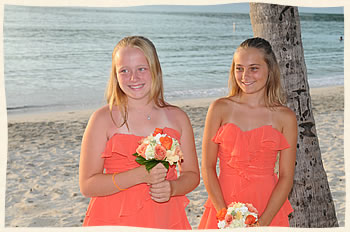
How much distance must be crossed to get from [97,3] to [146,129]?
0.99 meters

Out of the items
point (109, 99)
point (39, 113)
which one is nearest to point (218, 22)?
point (39, 113)

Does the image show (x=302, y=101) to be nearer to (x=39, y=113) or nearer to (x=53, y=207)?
(x=53, y=207)

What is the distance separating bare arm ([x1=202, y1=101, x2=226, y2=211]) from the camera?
11.8 ft

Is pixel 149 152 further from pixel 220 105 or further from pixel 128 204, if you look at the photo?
pixel 220 105

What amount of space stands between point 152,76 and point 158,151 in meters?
0.65

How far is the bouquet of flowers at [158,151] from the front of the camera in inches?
114

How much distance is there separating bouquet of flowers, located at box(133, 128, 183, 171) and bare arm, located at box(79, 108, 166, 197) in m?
0.13

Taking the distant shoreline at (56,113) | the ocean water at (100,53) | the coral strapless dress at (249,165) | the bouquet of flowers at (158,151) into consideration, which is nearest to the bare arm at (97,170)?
the bouquet of flowers at (158,151)

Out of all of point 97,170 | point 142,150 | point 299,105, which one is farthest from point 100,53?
point 142,150

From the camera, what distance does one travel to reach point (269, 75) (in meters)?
3.70

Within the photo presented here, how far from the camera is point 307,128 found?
16.7 ft

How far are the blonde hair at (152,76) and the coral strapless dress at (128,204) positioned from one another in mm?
198

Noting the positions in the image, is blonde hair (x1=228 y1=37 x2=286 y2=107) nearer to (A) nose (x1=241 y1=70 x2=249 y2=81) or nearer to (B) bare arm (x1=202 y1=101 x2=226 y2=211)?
(A) nose (x1=241 y1=70 x2=249 y2=81)

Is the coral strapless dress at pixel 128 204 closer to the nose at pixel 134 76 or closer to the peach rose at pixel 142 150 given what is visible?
the peach rose at pixel 142 150
